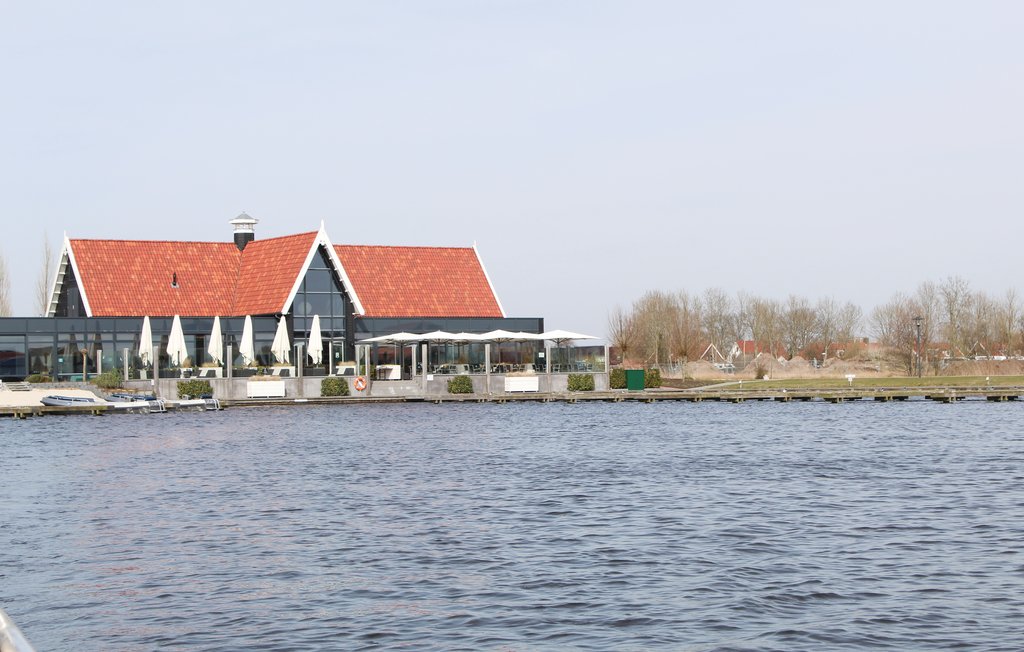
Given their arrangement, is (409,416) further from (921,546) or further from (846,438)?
(921,546)

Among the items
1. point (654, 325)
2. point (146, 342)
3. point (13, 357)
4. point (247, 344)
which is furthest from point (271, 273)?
point (654, 325)

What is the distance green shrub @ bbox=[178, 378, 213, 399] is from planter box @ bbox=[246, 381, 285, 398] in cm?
232

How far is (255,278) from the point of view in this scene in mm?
76312

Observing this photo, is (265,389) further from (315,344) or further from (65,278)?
(65,278)

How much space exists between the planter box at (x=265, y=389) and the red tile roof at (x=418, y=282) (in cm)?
926

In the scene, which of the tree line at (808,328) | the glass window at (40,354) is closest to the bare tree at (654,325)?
the tree line at (808,328)

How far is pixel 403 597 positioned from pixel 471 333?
59.8 meters

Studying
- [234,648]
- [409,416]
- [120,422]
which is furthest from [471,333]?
[234,648]

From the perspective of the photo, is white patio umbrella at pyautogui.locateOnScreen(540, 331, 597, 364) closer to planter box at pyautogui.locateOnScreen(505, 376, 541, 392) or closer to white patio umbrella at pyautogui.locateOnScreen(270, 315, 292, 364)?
planter box at pyautogui.locateOnScreen(505, 376, 541, 392)

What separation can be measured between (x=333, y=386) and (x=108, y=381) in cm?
1154

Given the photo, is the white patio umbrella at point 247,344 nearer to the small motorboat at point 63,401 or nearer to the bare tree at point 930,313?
the small motorboat at point 63,401

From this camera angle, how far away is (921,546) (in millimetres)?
20625

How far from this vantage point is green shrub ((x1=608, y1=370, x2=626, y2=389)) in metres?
76.2

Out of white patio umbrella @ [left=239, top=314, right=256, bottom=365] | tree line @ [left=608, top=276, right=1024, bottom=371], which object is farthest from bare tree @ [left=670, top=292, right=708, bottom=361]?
white patio umbrella @ [left=239, top=314, right=256, bottom=365]
